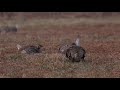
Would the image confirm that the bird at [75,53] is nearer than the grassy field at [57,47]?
No

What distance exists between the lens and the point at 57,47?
88.5 ft

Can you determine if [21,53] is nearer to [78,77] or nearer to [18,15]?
[78,77]

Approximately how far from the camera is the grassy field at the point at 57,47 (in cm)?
2045

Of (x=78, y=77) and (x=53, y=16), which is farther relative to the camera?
(x=53, y=16)

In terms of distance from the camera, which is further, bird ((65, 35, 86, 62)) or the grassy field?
bird ((65, 35, 86, 62))

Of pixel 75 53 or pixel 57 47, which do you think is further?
pixel 57 47

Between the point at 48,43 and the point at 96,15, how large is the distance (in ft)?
71.1

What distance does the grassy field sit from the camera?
20453 mm

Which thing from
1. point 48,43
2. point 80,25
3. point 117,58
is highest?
point 80,25

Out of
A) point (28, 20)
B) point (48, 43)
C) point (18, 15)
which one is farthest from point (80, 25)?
point (48, 43)

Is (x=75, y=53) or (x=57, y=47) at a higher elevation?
(x=57, y=47)

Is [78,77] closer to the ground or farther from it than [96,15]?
closer to the ground
